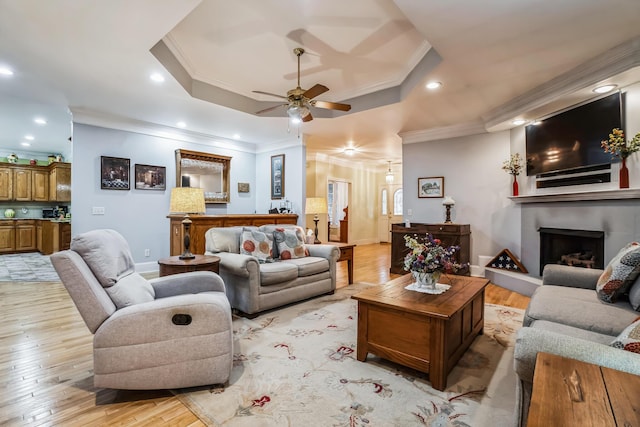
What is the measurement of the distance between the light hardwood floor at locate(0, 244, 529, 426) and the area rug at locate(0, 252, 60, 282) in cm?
170

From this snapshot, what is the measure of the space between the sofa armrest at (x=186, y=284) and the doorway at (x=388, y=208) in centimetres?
838

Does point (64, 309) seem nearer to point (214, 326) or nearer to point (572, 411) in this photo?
point (214, 326)

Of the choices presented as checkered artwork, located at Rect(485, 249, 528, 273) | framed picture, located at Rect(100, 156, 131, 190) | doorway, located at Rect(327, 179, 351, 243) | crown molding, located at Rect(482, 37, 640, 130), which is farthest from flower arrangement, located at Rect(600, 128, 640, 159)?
doorway, located at Rect(327, 179, 351, 243)

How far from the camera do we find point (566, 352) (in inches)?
43.3

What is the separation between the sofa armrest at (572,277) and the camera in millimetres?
2455

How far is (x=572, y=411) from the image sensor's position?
2.44 ft

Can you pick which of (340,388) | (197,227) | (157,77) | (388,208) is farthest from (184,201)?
(388,208)

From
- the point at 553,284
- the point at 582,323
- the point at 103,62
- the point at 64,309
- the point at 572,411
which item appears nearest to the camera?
the point at 572,411

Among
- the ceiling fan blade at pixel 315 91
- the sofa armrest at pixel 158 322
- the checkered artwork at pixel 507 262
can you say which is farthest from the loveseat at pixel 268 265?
the checkered artwork at pixel 507 262

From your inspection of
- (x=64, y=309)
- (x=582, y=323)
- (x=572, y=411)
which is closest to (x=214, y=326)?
(x=572, y=411)

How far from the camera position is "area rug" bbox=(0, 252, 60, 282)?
16.0 ft

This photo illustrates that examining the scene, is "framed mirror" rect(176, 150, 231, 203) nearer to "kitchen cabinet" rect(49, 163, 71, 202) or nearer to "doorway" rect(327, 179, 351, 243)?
"doorway" rect(327, 179, 351, 243)

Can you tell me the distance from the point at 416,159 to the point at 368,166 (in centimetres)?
416

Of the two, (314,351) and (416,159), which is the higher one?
(416,159)
